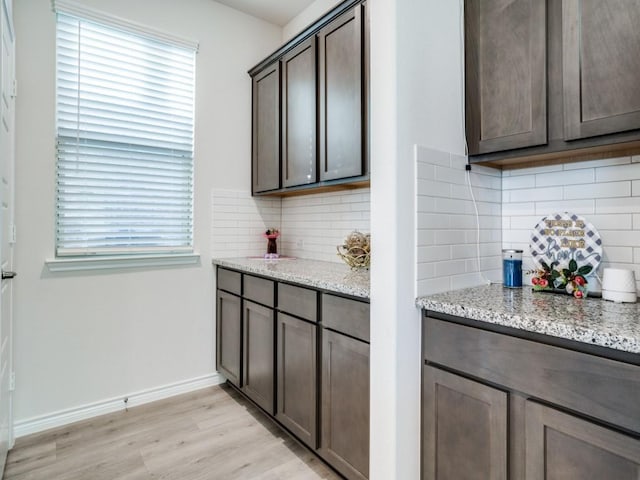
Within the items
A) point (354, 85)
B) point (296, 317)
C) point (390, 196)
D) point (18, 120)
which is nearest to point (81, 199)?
point (18, 120)

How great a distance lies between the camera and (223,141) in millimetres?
2879

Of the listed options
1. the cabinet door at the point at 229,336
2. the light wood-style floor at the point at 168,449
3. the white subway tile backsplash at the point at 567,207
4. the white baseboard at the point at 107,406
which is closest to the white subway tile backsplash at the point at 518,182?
the white subway tile backsplash at the point at 567,207

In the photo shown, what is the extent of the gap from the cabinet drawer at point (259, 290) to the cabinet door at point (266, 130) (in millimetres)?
752

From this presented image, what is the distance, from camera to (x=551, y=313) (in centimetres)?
113

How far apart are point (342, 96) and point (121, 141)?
1.51m

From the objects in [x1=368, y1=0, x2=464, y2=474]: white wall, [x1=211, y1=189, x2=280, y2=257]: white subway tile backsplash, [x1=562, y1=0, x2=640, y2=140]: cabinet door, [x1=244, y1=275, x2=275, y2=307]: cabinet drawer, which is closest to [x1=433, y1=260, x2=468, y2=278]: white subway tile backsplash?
[x1=368, y1=0, x2=464, y2=474]: white wall

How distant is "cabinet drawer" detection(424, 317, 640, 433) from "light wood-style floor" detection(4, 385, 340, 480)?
103 cm

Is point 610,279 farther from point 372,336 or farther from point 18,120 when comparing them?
point 18,120

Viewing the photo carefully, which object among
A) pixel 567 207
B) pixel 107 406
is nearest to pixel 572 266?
pixel 567 207

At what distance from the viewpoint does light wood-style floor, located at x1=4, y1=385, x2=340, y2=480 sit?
1812mm

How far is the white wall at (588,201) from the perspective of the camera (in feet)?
4.64

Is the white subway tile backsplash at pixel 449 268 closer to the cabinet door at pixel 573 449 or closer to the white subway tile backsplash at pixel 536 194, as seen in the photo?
the white subway tile backsplash at pixel 536 194

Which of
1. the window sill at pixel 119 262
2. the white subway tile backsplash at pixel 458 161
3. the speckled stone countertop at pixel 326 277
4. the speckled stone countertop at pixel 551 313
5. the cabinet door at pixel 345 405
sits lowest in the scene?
the cabinet door at pixel 345 405

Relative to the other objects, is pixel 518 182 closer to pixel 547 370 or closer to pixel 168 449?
pixel 547 370
